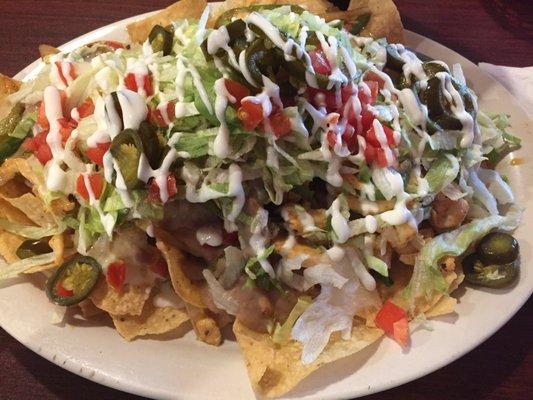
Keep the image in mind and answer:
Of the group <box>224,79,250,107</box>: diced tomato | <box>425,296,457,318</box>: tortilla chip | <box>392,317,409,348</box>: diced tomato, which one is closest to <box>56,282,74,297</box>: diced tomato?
<box>224,79,250,107</box>: diced tomato

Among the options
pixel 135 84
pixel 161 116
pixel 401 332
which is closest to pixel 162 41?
pixel 135 84

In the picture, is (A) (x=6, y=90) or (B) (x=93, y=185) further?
(A) (x=6, y=90)

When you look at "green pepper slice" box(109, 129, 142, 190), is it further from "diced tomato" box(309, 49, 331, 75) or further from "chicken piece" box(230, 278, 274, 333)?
"diced tomato" box(309, 49, 331, 75)

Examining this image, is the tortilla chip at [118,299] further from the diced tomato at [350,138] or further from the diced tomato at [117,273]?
the diced tomato at [350,138]

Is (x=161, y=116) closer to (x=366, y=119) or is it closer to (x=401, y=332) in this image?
(x=366, y=119)

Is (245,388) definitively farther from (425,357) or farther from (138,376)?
(425,357)
